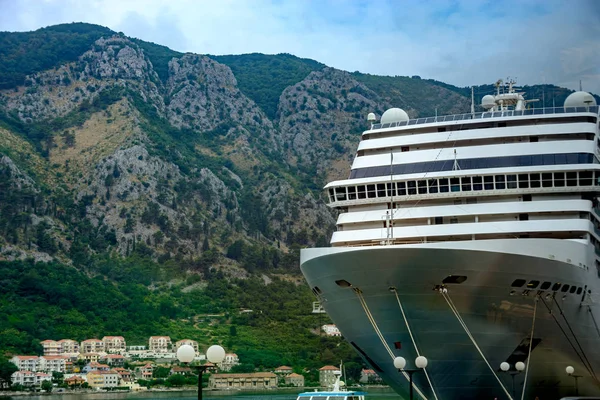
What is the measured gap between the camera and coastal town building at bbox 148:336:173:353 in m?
138

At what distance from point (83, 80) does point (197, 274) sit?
179 feet

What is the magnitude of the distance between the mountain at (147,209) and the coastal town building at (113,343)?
61.2 inches

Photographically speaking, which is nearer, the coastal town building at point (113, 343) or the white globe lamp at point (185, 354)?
the white globe lamp at point (185, 354)

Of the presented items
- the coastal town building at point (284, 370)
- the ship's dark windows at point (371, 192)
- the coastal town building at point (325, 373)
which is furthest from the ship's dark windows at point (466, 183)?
the coastal town building at point (284, 370)

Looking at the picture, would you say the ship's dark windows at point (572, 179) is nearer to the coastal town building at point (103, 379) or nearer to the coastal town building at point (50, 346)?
the coastal town building at point (50, 346)

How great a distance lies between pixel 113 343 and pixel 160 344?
798 centimetres

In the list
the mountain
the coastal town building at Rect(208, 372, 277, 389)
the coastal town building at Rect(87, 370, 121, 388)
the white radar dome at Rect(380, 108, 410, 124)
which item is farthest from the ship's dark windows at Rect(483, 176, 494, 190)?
the coastal town building at Rect(87, 370, 121, 388)

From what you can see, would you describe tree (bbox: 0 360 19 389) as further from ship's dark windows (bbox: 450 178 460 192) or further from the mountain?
ship's dark windows (bbox: 450 178 460 192)

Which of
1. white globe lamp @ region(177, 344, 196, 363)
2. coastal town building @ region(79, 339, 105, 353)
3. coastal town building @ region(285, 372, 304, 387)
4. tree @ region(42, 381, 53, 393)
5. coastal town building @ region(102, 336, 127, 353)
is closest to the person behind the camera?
white globe lamp @ region(177, 344, 196, 363)

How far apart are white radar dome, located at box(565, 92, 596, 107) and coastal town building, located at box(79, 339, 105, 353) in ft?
344

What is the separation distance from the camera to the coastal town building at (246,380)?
129 m

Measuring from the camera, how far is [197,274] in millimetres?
156750

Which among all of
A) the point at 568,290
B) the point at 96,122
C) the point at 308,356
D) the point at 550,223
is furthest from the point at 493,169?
the point at 96,122

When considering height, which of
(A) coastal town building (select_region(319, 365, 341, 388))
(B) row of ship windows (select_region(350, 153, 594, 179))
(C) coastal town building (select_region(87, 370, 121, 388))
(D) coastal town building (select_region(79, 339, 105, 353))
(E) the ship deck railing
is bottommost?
(B) row of ship windows (select_region(350, 153, 594, 179))
